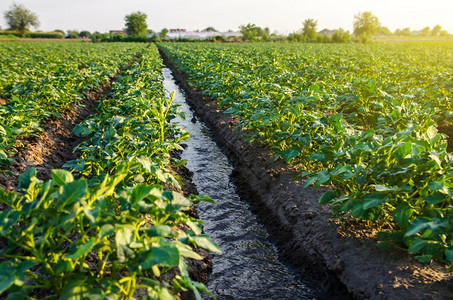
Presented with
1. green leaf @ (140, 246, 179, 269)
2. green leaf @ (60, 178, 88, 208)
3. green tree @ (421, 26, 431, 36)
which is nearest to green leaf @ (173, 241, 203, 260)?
green leaf @ (140, 246, 179, 269)

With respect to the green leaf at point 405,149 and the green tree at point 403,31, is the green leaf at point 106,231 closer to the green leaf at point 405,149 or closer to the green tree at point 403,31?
the green leaf at point 405,149

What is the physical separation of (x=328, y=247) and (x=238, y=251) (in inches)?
38.2

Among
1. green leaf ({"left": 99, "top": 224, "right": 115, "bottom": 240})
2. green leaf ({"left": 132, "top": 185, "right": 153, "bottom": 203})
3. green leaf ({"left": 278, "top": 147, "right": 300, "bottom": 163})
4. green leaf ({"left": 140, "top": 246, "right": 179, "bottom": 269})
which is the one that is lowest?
green leaf ({"left": 278, "top": 147, "right": 300, "bottom": 163})

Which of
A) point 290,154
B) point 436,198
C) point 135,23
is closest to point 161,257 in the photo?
point 436,198

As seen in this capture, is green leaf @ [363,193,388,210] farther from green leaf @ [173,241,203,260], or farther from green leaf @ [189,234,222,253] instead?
green leaf @ [173,241,203,260]

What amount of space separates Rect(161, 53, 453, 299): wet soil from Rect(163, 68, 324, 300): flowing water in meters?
0.15

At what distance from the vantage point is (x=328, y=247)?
10.9ft

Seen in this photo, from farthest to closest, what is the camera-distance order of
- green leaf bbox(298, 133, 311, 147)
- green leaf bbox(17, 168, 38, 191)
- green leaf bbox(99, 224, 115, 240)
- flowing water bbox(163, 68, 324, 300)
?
green leaf bbox(298, 133, 311, 147)
flowing water bbox(163, 68, 324, 300)
green leaf bbox(17, 168, 38, 191)
green leaf bbox(99, 224, 115, 240)

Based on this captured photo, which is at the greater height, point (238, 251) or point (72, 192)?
point (72, 192)

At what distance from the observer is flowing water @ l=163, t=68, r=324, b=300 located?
322 cm

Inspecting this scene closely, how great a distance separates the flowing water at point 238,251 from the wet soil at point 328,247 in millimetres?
148

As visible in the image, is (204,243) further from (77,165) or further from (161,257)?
(77,165)

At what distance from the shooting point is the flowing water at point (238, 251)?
3221mm

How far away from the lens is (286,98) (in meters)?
5.34
